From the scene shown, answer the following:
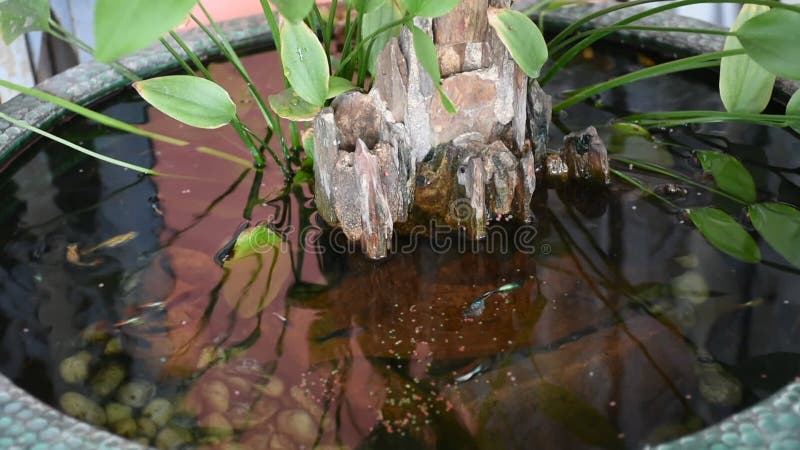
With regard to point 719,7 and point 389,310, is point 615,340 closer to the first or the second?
point 389,310

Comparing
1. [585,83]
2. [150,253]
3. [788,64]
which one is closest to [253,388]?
[150,253]

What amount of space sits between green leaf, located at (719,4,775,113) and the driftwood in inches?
5.5

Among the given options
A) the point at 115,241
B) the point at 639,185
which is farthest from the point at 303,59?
the point at 639,185

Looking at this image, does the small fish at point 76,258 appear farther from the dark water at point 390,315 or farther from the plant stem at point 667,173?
the plant stem at point 667,173

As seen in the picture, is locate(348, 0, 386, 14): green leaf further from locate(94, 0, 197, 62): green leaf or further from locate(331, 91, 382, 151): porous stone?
locate(94, 0, 197, 62): green leaf

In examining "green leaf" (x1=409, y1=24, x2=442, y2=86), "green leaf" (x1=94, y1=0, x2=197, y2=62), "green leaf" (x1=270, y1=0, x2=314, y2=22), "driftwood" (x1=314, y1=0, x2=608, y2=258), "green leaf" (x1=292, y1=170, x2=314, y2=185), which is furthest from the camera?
"green leaf" (x1=292, y1=170, x2=314, y2=185)

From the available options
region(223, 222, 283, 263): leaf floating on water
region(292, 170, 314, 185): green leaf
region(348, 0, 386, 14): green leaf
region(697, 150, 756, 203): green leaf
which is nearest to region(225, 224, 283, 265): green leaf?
region(223, 222, 283, 263): leaf floating on water

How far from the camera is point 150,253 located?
0.81 meters

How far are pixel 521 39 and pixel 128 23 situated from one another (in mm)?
370

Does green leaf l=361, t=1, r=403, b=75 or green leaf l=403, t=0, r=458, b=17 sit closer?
green leaf l=403, t=0, r=458, b=17

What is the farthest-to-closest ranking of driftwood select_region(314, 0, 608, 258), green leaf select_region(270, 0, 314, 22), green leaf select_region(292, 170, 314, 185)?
1. green leaf select_region(292, 170, 314, 185)
2. driftwood select_region(314, 0, 608, 258)
3. green leaf select_region(270, 0, 314, 22)

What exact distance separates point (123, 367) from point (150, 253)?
157 mm

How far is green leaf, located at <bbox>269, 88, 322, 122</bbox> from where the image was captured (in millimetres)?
787

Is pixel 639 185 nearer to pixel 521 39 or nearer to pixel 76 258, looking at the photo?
pixel 521 39
